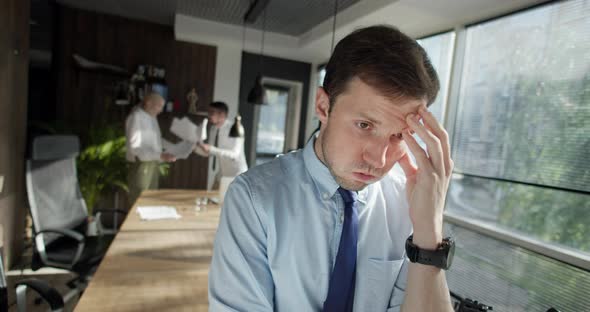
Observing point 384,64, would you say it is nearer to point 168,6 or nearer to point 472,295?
point 472,295

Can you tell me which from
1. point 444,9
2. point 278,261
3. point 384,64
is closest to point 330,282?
point 278,261

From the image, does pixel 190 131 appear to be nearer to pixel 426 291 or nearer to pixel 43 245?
pixel 43 245

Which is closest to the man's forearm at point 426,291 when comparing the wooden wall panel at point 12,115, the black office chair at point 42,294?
the black office chair at point 42,294

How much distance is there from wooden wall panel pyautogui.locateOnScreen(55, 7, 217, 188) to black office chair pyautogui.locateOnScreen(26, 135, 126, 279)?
7.25ft

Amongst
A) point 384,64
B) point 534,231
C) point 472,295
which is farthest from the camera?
point 472,295

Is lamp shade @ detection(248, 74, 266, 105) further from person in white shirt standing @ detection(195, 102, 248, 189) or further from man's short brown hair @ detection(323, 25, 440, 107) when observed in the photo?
man's short brown hair @ detection(323, 25, 440, 107)

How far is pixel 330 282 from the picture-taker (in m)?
0.91

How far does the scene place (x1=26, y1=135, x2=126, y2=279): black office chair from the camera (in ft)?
7.34

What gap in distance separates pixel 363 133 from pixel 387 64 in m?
0.18

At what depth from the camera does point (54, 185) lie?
2.51m

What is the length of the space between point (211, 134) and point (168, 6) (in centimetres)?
171

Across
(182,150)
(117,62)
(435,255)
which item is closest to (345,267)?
(435,255)

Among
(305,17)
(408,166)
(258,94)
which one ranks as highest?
(305,17)

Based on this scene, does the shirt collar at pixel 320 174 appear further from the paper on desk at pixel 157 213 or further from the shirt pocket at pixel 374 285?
the paper on desk at pixel 157 213
